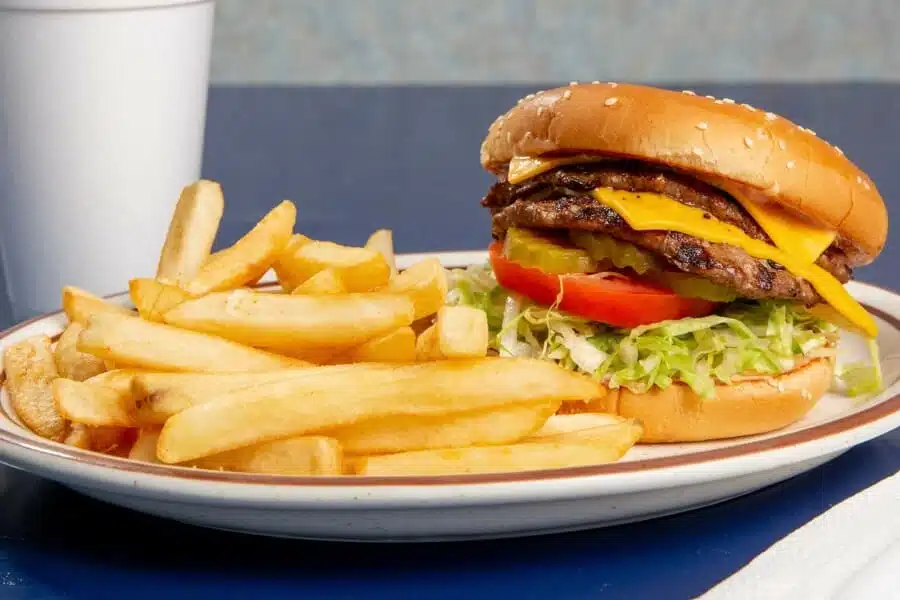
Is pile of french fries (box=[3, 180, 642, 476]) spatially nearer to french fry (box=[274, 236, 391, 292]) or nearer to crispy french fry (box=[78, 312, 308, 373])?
crispy french fry (box=[78, 312, 308, 373])

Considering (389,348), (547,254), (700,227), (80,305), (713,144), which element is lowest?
(80,305)

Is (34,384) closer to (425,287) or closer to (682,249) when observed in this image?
(425,287)

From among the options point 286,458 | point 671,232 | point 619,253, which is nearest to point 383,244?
point 619,253

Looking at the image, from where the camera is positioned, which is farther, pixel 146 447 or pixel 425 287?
pixel 425 287

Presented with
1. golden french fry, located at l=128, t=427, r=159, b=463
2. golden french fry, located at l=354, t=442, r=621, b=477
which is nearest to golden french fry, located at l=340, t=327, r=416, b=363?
golden french fry, located at l=354, t=442, r=621, b=477

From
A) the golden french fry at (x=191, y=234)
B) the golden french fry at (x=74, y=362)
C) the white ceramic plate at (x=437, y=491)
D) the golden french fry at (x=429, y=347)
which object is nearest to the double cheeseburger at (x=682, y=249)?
the white ceramic plate at (x=437, y=491)

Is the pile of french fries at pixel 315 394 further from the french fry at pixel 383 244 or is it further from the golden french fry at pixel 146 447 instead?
the french fry at pixel 383 244

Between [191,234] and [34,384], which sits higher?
[191,234]

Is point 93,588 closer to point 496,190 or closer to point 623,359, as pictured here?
point 623,359
